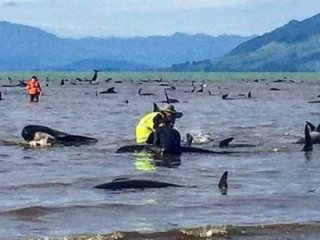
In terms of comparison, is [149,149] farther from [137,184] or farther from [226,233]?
[226,233]

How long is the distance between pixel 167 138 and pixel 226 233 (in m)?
9.20

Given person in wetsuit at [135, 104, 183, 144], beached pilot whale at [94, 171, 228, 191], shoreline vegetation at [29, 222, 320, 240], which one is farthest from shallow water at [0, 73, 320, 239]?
person in wetsuit at [135, 104, 183, 144]

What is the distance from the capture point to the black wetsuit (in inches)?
950

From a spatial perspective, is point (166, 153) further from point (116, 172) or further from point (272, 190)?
point (272, 190)

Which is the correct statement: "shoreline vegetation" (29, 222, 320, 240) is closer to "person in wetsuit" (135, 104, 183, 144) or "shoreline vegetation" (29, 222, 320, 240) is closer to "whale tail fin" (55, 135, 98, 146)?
"person in wetsuit" (135, 104, 183, 144)

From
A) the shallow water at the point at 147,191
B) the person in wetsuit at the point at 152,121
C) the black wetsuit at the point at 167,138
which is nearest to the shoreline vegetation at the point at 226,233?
the shallow water at the point at 147,191

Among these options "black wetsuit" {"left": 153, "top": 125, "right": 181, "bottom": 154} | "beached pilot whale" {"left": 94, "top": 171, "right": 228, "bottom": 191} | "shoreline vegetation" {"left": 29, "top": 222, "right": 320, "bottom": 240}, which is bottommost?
"shoreline vegetation" {"left": 29, "top": 222, "right": 320, "bottom": 240}

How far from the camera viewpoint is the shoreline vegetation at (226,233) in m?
15.1

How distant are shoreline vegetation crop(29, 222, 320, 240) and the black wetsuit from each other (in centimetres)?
843

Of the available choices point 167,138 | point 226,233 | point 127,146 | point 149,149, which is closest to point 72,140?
point 127,146

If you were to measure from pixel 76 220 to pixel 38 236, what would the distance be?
1.69 meters

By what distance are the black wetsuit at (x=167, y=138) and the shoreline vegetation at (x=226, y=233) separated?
332 inches

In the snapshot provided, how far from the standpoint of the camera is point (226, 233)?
15.4 m

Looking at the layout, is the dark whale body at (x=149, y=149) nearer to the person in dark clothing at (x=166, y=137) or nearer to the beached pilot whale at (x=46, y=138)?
the person in dark clothing at (x=166, y=137)
